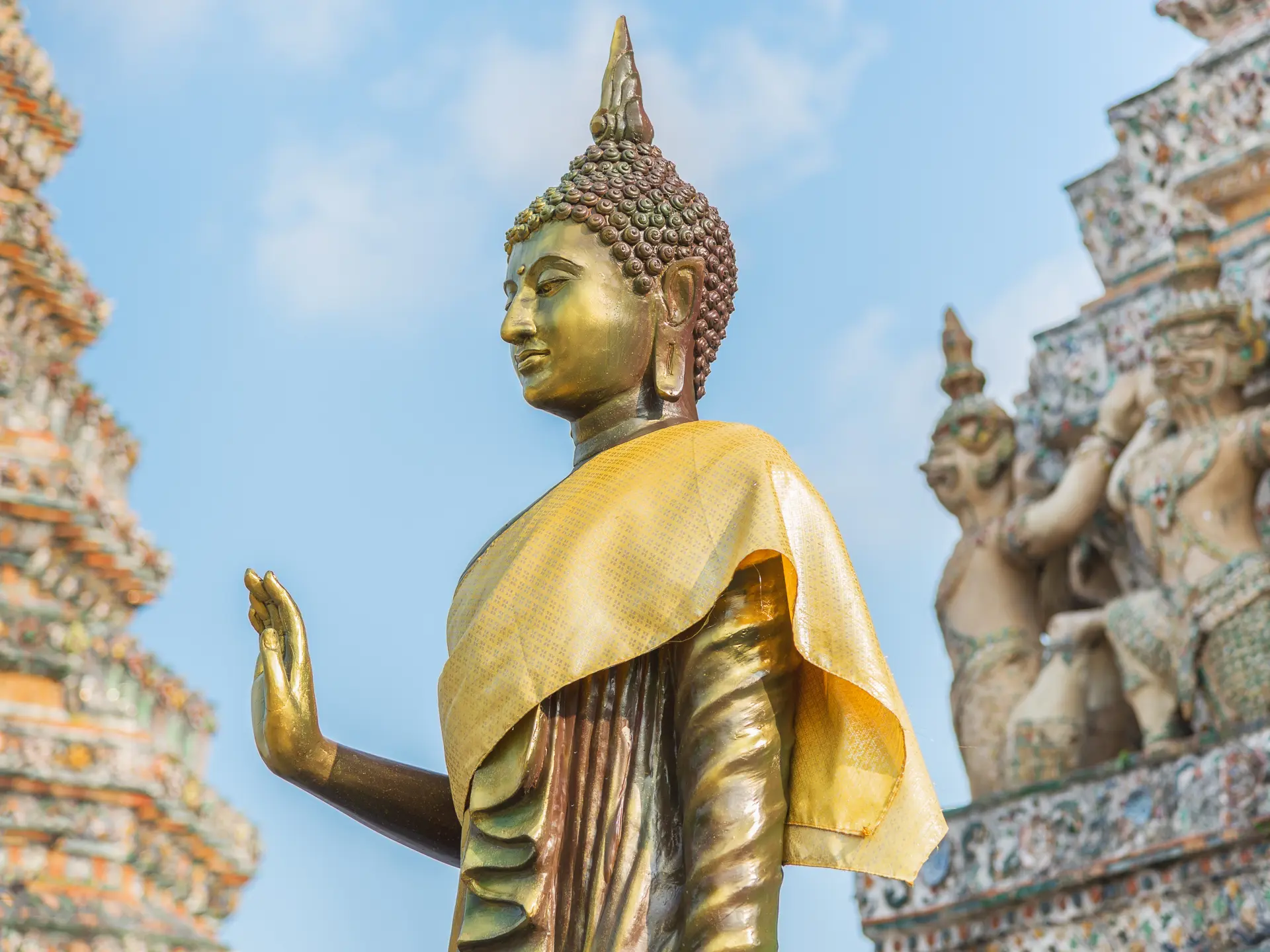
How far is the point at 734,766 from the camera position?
9.80 ft

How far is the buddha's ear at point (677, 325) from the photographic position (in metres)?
3.49

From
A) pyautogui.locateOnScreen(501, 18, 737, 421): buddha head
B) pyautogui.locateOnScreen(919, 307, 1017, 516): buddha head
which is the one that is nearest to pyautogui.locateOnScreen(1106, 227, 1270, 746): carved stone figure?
pyautogui.locateOnScreen(919, 307, 1017, 516): buddha head

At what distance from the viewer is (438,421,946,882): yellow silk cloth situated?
3.04 m

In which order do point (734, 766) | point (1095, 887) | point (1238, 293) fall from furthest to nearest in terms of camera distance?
point (1238, 293) < point (1095, 887) < point (734, 766)

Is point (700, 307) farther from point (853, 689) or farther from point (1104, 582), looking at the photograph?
point (1104, 582)

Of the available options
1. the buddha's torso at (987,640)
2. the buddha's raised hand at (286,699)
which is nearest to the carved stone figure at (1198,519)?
the buddha's torso at (987,640)

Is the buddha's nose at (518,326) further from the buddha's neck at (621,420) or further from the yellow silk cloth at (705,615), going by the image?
the yellow silk cloth at (705,615)

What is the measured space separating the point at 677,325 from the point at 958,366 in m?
5.37

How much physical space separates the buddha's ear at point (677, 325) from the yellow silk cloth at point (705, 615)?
280mm

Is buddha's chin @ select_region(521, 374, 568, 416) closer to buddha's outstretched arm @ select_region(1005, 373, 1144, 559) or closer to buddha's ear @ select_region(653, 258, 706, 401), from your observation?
buddha's ear @ select_region(653, 258, 706, 401)

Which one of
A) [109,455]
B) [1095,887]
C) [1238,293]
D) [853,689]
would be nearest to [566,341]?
[853,689]

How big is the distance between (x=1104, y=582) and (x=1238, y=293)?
1.29 meters

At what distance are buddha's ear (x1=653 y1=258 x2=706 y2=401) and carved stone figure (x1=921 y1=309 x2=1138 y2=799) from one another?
4.64 metres

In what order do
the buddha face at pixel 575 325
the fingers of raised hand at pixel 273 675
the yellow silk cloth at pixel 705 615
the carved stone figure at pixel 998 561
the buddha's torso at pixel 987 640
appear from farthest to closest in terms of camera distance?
the buddha's torso at pixel 987 640
the carved stone figure at pixel 998 561
the buddha face at pixel 575 325
the fingers of raised hand at pixel 273 675
the yellow silk cloth at pixel 705 615
